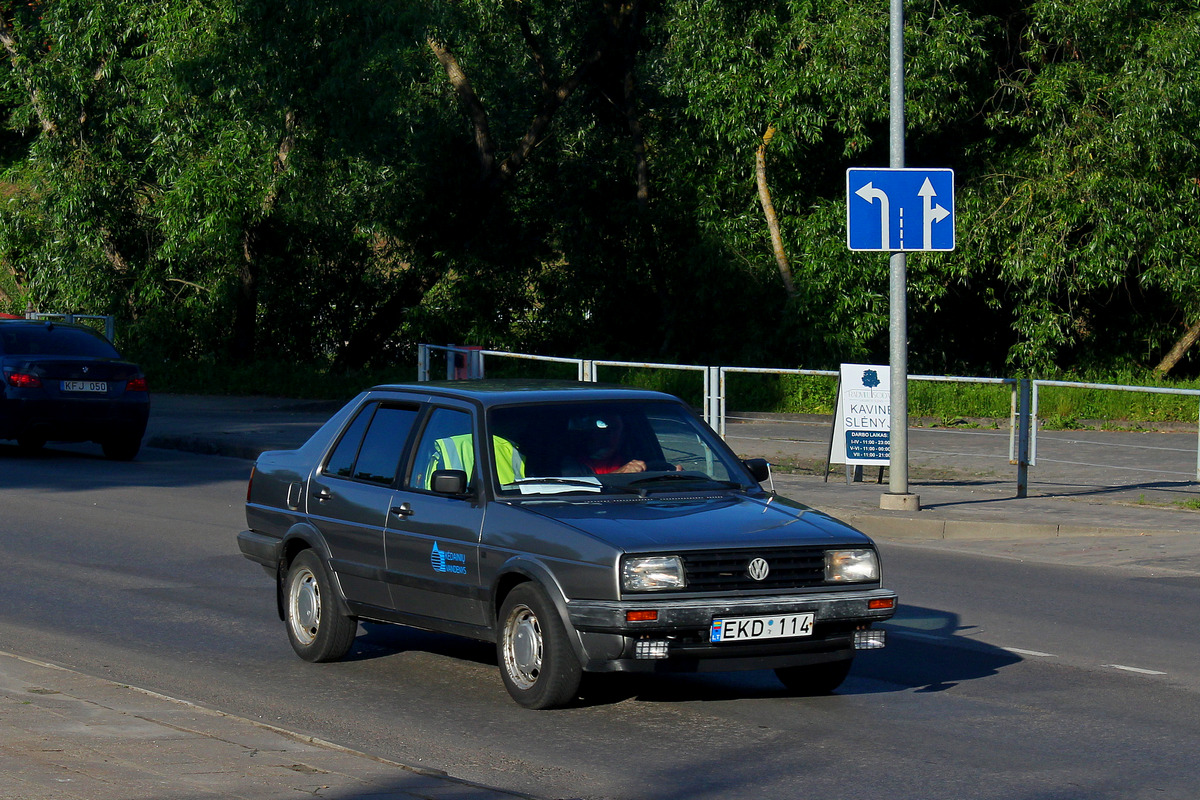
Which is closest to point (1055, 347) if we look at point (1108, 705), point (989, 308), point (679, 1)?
point (989, 308)

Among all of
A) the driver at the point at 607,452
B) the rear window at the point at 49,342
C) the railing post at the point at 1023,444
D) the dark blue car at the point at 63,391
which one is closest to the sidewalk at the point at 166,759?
the driver at the point at 607,452

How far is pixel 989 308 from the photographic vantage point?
31.8 metres

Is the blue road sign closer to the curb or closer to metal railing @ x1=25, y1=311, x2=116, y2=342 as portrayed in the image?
the curb

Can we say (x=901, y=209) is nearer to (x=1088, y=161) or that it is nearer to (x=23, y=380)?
(x=23, y=380)

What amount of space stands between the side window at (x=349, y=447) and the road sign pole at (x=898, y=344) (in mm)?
7302

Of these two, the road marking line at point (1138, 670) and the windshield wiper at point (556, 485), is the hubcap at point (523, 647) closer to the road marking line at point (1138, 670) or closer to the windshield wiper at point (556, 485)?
the windshield wiper at point (556, 485)

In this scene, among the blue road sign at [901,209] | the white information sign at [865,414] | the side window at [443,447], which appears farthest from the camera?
the white information sign at [865,414]

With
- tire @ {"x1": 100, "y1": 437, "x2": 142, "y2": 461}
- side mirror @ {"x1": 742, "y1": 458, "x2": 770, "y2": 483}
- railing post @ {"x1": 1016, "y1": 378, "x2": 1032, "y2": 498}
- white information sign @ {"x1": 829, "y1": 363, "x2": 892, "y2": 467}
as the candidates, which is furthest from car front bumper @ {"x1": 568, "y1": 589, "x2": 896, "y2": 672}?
tire @ {"x1": 100, "y1": 437, "x2": 142, "y2": 461}

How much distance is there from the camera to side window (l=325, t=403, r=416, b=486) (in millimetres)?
8094

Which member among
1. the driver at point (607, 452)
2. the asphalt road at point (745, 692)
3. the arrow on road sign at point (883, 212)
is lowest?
the asphalt road at point (745, 692)

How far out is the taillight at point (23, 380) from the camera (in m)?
18.7

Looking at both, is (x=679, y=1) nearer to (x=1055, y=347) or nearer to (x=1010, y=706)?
(x=1055, y=347)

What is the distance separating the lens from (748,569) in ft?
22.1

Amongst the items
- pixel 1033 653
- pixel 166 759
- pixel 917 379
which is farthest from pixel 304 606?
pixel 917 379
